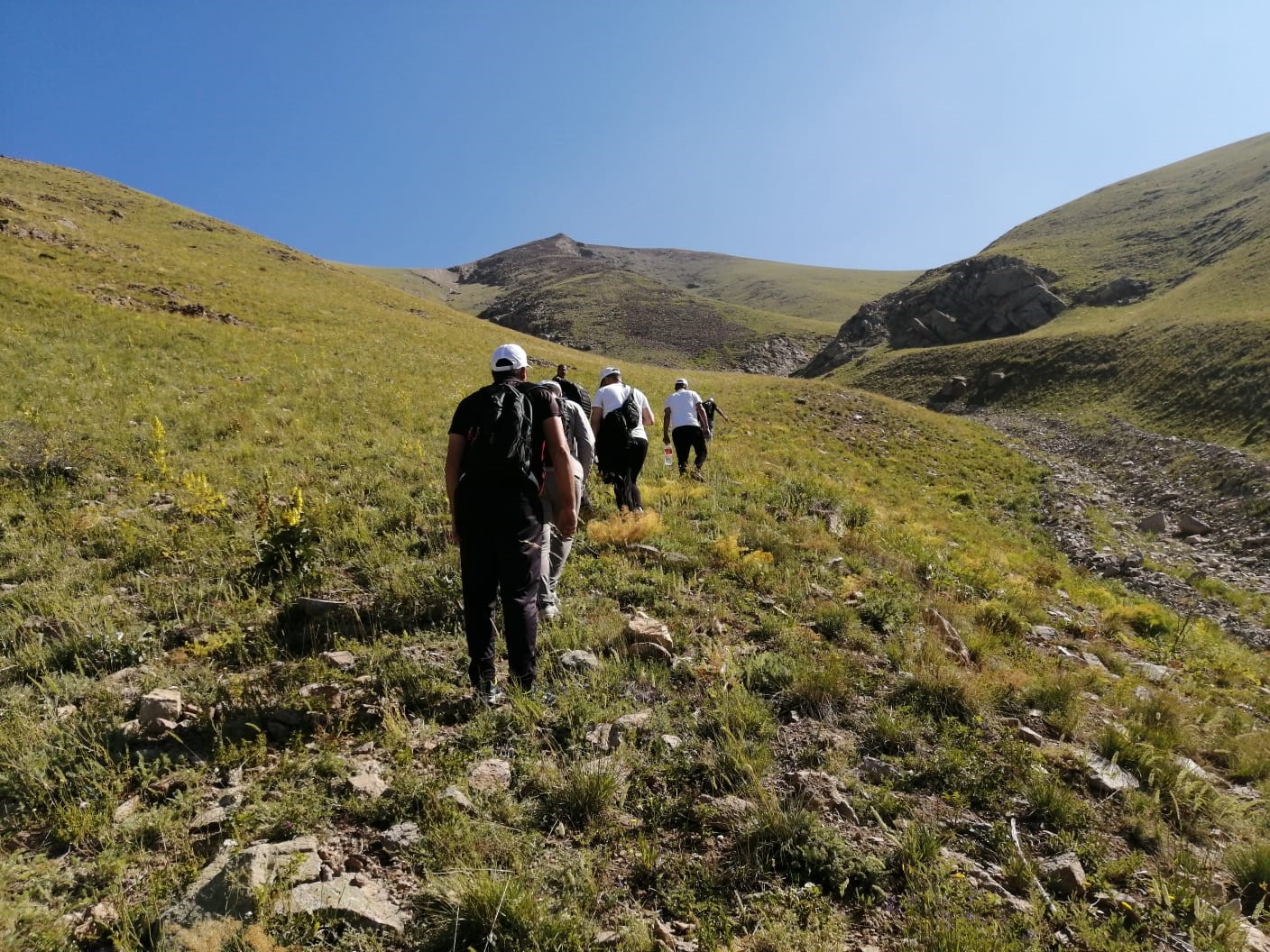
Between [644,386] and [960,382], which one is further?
[960,382]

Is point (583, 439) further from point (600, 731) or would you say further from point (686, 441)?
point (686, 441)

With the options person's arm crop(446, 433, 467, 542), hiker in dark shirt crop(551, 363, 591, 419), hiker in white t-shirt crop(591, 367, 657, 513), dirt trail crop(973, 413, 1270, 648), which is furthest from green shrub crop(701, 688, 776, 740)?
dirt trail crop(973, 413, 1270, 648)

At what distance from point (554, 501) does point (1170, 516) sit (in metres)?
17.6

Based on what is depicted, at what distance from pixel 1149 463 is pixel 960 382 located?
3085 cm

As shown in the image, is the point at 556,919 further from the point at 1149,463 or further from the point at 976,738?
the point at 1149,463

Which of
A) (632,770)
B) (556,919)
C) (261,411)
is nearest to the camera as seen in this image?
(556,919)

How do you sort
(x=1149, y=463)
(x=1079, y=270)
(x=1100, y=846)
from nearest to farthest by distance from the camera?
(x=1100, y=846), (x=1149, y=463), (x=1079, y=270)

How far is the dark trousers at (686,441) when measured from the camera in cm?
1059

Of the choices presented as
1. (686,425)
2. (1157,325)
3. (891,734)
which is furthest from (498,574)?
(1157,325)

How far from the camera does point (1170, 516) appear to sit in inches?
592

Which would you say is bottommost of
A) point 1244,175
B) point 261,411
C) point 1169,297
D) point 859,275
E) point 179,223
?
point 261,411

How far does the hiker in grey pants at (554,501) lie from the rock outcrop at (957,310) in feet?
238

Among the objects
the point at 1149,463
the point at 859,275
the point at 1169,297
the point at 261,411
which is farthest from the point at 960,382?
the point at 859,275

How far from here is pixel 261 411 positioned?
37.0 ft
